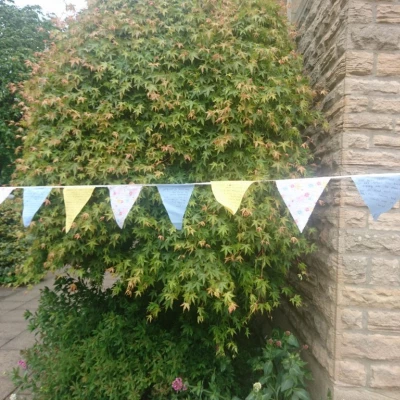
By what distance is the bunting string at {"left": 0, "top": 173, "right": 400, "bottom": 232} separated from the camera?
89.4 inches

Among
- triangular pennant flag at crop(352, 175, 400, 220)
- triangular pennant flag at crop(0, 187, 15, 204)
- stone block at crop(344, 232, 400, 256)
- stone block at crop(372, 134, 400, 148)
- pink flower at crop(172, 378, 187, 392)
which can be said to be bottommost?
pink flower at crop(172, 378, 187, 392)

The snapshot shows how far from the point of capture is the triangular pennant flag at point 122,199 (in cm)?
248

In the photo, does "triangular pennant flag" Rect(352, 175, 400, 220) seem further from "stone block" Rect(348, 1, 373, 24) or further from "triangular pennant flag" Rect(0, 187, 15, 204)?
"triangular pennant flag" Rect(0, 187, 15, 204)

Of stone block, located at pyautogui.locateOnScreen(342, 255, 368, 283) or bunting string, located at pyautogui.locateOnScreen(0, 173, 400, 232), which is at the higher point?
bunting string, located at pyautogui.locateOnScreen(0, 173, 400, 232)

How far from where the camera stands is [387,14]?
2.58 meters

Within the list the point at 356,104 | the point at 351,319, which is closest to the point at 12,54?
the point at 356,104

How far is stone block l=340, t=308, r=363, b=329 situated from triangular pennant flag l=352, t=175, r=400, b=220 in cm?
72

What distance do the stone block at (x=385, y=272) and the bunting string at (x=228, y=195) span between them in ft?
1.41

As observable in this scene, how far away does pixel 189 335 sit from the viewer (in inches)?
122

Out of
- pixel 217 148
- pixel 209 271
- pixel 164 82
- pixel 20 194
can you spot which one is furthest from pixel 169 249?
pixel 20 194

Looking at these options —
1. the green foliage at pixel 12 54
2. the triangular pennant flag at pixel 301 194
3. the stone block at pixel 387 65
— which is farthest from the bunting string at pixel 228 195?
the green foliage at pixel 12 54

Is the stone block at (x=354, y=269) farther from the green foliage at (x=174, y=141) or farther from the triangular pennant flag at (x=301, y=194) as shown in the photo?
the triangular pennant flag at (x=301, y=194)

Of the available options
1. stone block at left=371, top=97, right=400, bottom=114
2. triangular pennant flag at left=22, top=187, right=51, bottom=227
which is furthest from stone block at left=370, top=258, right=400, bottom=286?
triangular pennant flag at left=22, top=187, right=51, bottom=227

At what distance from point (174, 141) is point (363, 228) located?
1.52 metres
